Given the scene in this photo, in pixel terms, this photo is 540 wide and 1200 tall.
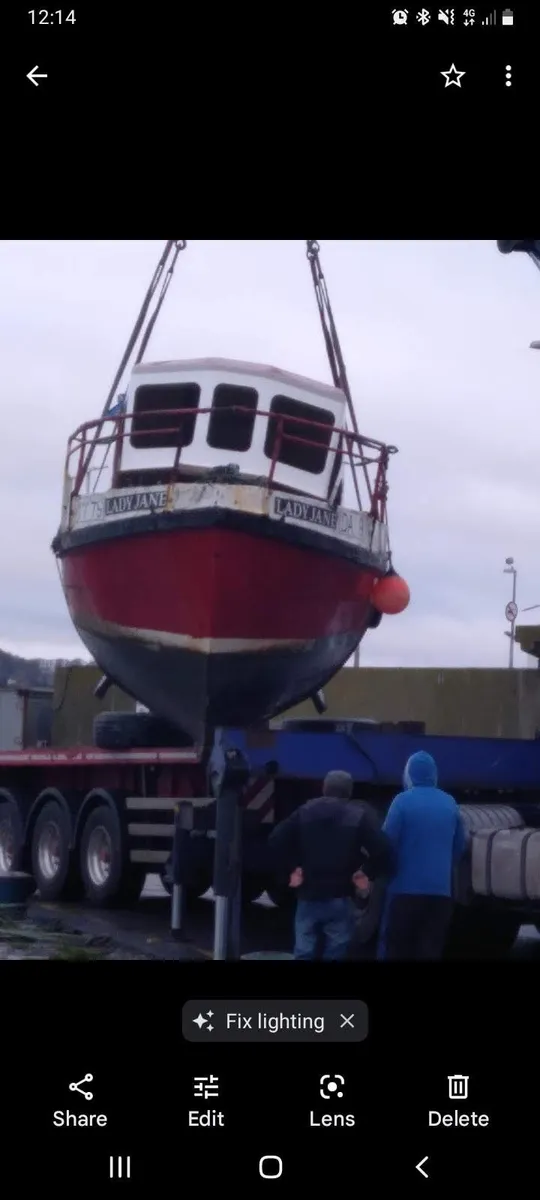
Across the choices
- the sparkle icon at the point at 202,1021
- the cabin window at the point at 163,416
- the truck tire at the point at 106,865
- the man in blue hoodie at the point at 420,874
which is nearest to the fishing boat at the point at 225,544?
the cabin window at the point at 163,416

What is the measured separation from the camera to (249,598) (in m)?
11.5

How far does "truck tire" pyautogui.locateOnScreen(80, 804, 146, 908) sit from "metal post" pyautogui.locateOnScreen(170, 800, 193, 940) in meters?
1.72

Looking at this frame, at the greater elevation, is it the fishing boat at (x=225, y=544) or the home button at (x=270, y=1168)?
the fishing boat at (x=225, y=544)

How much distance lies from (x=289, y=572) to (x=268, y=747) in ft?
6.84

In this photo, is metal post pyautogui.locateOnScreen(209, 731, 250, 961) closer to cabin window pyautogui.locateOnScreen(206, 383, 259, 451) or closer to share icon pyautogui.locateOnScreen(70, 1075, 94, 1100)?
share icon pyautogui.locateOnScreen(70, 1075, 94, 1100)

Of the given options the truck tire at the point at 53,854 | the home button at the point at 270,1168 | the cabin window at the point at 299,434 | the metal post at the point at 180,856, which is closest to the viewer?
the home button at the point at 270,1168

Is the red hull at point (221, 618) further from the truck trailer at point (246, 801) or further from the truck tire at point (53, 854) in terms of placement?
the truck tire at point (53, 854)

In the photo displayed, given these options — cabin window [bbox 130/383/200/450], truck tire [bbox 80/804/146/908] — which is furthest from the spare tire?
cabin window [bbox 130/383/200/450]

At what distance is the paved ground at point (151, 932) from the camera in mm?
9000

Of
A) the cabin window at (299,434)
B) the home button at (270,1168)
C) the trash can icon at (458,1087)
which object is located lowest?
the home button at (270,1168)
